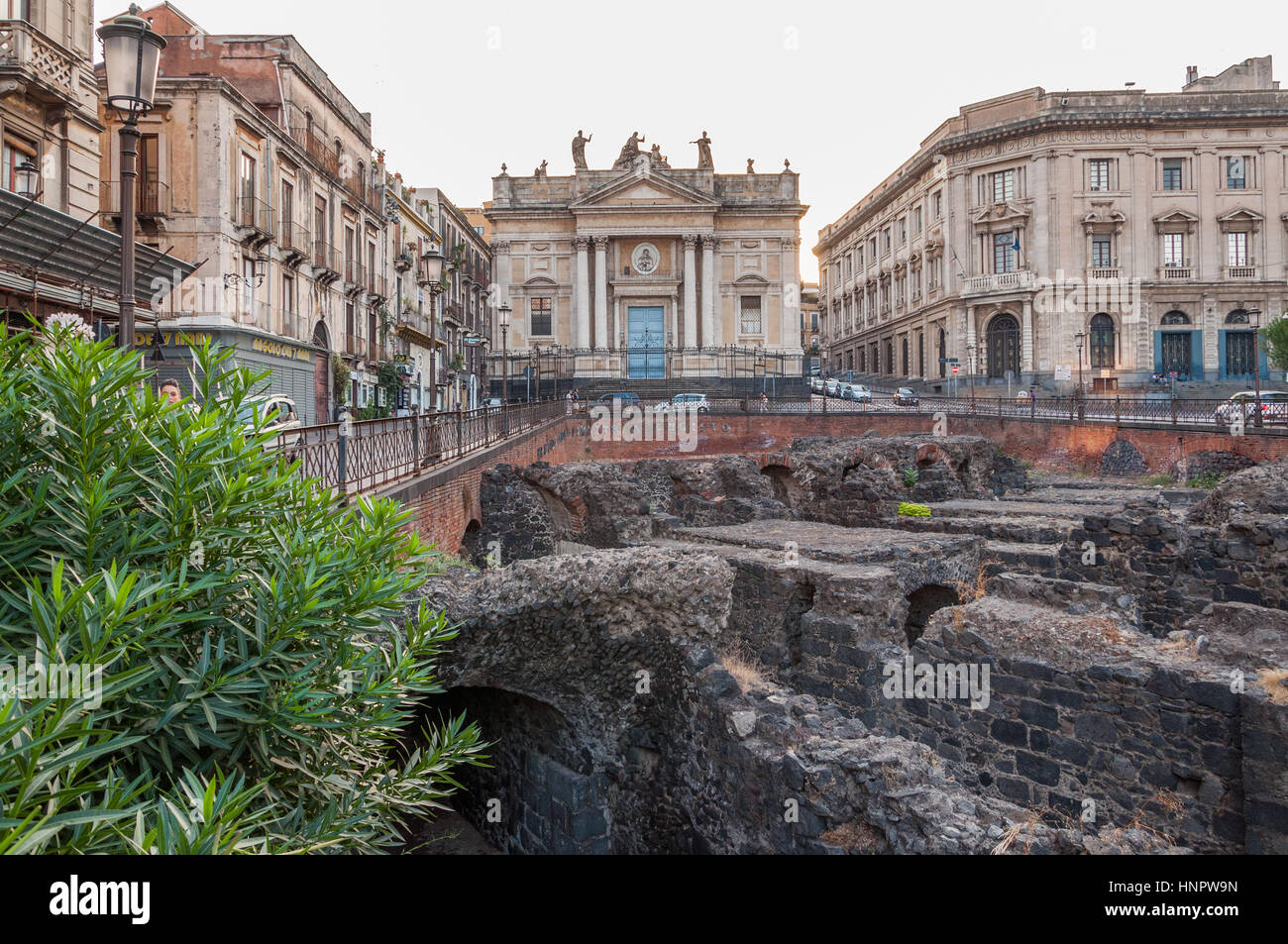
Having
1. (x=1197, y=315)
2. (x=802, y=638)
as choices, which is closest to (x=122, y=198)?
(x=802, y=638)

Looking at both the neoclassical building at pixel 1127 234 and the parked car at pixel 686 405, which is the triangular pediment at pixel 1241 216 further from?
the parked car at pixel 686 405

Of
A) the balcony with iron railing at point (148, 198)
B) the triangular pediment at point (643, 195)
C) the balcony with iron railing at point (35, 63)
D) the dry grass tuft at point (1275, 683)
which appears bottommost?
the dry grass tuft at point (1275, 683)

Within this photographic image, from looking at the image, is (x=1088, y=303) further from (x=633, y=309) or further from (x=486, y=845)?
(x=486, y=845)

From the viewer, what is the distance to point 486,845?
8141 mm

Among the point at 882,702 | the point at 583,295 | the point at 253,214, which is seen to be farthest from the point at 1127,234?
the point at 882,702

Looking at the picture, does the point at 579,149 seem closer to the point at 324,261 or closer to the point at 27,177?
Result: the point at 324,261

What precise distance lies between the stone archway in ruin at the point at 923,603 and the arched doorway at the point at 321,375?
24457 millimetres

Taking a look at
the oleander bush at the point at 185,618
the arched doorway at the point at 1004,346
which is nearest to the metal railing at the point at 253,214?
the oleander bush at the point at 185,618

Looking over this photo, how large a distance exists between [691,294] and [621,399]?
60.3 feet

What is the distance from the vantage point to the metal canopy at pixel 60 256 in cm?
1087

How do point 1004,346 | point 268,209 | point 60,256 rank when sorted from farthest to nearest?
point 1004,346
point 268,209
point 60,256

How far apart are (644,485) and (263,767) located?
16.7m

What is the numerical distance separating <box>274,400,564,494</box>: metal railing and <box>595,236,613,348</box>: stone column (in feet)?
126

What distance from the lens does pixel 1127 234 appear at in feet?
170
